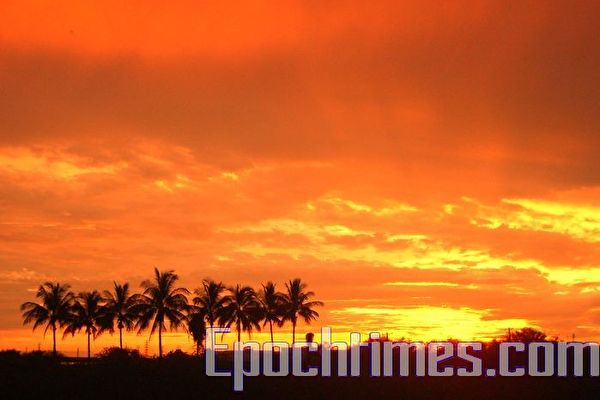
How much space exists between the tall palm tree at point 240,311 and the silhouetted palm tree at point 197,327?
2187mm

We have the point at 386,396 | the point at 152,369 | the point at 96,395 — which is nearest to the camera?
the point at 96,395

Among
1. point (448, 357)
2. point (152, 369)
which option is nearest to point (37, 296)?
point (152, 369)

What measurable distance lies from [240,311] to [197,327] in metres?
4.75

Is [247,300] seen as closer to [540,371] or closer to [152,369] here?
→ [152,369]

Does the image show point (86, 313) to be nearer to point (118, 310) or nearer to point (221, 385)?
point (118, 310)

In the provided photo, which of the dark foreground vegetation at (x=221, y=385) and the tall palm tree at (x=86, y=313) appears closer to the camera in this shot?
the dark foreground vegetation at (x=221, y=385)

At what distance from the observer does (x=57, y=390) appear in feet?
151

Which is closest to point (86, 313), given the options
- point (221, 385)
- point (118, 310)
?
point (118, 310)

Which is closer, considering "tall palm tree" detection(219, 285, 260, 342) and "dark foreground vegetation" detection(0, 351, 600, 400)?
"dark foreground vegetation" detection(0, 351, 600, 400)

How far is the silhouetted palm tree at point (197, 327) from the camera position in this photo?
235ft

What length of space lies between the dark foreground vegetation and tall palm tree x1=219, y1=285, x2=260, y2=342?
2013 cm

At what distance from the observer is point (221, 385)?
4841 centimetres

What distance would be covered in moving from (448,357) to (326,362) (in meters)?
8.80

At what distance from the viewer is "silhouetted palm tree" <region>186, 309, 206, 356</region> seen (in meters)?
71.7
